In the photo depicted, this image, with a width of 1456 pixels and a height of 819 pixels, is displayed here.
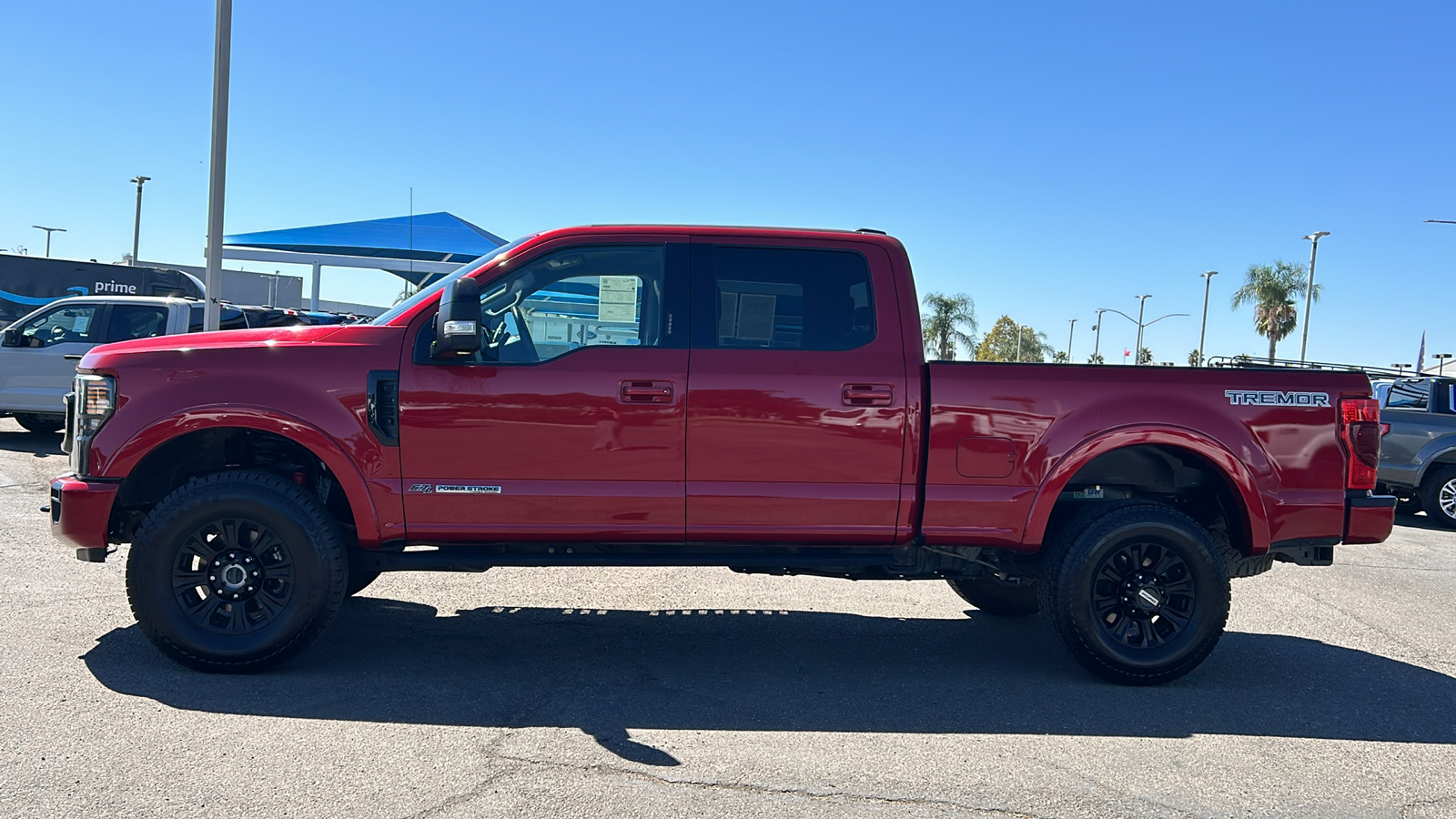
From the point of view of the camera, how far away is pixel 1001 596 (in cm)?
644

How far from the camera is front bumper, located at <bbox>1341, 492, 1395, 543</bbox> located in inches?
205

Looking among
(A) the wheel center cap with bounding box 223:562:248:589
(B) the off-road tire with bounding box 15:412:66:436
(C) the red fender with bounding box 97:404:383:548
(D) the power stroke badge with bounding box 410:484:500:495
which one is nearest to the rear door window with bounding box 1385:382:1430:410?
(D) the power stroke badge with bounding box 410:484:500:495

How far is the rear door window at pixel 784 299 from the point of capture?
16.6ft

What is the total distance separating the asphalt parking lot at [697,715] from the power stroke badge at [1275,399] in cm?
139

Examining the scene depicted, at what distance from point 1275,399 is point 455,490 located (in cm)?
393

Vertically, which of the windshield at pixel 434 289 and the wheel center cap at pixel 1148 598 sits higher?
the windshield at pixel 434 289

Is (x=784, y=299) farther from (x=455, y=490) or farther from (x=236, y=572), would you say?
(x=236, y=572)

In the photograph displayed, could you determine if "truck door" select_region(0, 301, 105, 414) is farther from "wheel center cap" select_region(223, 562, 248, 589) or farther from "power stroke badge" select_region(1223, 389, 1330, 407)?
"power stroke badge" select_region(1223, 389, 1330, 407)

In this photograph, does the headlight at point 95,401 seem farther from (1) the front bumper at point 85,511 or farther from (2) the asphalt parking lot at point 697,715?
(2) the asphalt parking lot at point 697,715

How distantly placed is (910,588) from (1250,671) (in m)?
2.34

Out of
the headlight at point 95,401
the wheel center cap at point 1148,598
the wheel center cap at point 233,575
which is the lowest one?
the wheel center cap at point 233,575

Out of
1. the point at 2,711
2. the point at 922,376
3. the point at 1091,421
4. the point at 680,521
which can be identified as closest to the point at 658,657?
the point at 680,521

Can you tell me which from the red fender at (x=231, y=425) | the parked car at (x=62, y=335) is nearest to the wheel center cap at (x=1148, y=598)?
the red fender at (x=231, y=425)

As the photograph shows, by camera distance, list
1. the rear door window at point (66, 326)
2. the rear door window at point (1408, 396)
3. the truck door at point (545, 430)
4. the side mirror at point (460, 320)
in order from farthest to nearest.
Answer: the rear door window at point (66, 326) < the rear door window at point (1408, 396) < the truck door at point (545, 430) < the side mirror at point (460, 320)
